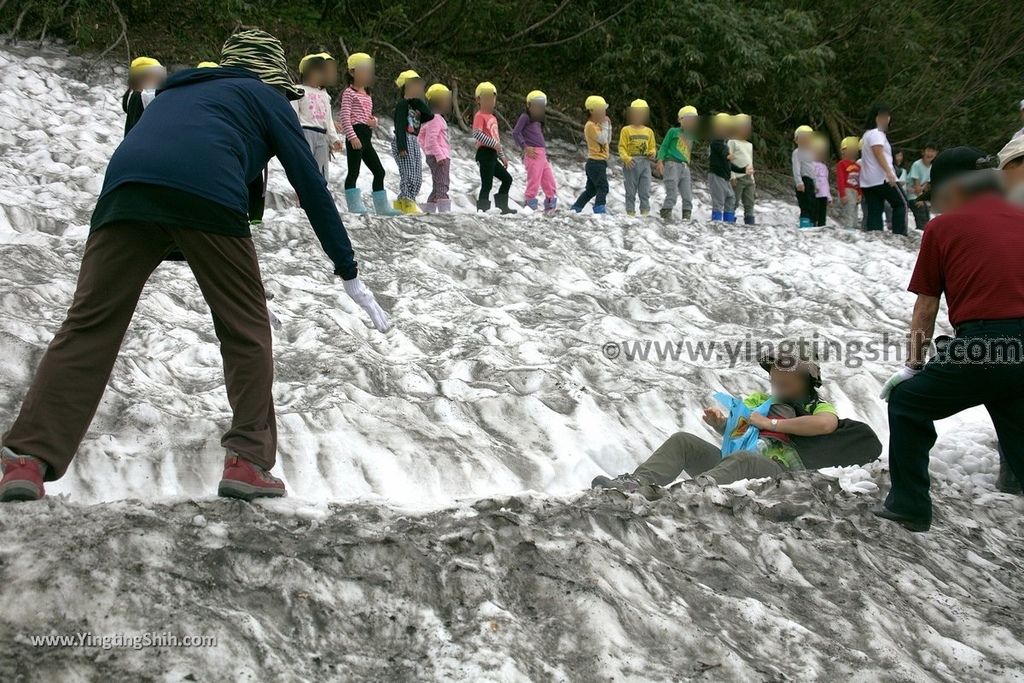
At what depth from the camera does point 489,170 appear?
446 inches

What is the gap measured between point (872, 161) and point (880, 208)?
31.1 inches

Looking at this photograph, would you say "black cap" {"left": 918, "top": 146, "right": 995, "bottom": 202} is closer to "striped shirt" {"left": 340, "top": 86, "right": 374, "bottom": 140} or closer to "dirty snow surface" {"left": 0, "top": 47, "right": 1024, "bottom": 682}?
"dirty snow surface" {"left": 0, "top": 47, "right": 1024, "bottom": 682}

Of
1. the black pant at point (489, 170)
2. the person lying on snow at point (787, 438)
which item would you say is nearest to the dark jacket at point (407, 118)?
the black pant at point (489, 170)

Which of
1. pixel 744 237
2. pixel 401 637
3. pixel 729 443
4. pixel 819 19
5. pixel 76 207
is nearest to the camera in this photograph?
pixel 401 637

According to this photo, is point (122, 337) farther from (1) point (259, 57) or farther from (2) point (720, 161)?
(2) point (720, 161)

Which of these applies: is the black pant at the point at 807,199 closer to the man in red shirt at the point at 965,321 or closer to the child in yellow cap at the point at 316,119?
the child in yellow cap at the point at 316,119

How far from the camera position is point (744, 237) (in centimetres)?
1175

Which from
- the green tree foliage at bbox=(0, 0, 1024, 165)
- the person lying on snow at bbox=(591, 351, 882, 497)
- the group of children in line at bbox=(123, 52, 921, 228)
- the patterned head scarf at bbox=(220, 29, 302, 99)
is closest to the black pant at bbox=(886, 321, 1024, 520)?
the person lying on snow at bbox=(591, 351, 882, 497)

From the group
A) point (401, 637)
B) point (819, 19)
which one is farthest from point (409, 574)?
point (819, 19)

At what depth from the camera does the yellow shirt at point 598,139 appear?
11.9m

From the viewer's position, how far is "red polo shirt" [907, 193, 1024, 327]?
390 centimetres

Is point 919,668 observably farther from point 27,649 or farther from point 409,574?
point 27,649

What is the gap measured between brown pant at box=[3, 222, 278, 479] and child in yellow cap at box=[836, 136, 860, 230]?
38.1 ft

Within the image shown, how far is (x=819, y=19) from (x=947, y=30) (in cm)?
325
